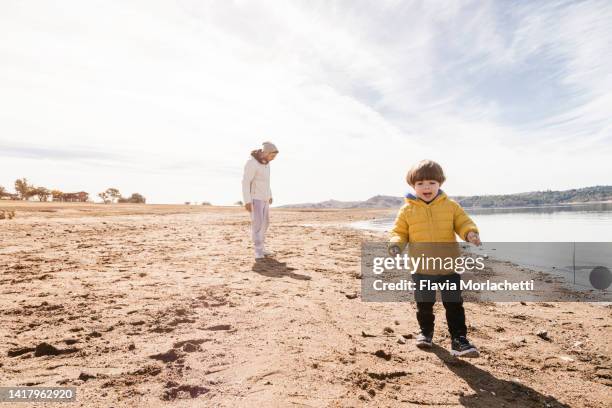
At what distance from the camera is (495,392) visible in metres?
2.58

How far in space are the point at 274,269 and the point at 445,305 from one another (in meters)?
3.86

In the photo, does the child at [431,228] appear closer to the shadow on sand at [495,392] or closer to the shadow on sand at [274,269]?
the shadow on sand at [495,392]

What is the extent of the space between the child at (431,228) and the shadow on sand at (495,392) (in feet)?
1.66

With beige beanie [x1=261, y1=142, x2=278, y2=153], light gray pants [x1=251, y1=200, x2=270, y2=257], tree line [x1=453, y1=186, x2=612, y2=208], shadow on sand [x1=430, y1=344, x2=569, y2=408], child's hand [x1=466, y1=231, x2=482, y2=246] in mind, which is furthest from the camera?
tree line [x1=453, y1=186, x2=612, y2=208]

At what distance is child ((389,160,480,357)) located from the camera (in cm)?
341

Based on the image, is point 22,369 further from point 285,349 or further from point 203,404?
point 285,349

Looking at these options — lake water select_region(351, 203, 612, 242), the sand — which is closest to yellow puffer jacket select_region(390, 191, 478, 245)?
the sand

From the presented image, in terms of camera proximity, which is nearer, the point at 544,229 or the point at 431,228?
the point at 431,228

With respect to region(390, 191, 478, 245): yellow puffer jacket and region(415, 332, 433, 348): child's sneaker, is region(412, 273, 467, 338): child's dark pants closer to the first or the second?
region(415, 332, 433, 348): child's sneaker

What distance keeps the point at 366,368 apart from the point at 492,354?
4.41ft

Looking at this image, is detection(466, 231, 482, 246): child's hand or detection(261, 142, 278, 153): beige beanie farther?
detection(261, 142, 278, 153): beige beanie

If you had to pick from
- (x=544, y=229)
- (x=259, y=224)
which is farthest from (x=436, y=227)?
(x=544, y=229)

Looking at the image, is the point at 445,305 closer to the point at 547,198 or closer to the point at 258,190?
the point at 258,190

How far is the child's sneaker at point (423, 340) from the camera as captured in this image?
3.36 metres
